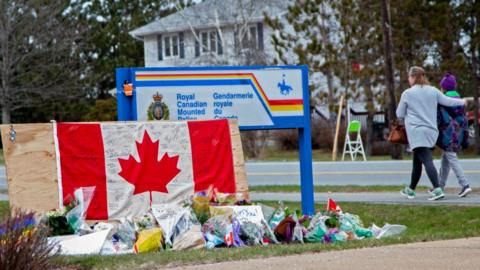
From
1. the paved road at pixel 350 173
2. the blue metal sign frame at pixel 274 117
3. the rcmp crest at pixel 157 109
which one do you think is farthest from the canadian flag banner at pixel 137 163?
the paved road at pixel 350 173

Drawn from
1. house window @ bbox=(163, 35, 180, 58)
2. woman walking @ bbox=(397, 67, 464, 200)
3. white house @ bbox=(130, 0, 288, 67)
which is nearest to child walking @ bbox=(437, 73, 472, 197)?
woman walking @ bbox=(397, 67, 464, 200)

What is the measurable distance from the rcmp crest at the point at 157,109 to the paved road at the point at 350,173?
22.2ft

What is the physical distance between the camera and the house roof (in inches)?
1631

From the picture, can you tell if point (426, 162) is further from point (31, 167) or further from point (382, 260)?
point (31, 167)

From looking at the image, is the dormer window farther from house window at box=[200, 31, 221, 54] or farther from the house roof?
house window at box=[200, 31, 221, 54]

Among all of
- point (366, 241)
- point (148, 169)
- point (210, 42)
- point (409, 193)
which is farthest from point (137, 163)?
point (210, 42)

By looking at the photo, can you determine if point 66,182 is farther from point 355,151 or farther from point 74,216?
point 355,151

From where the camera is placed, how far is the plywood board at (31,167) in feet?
33.2

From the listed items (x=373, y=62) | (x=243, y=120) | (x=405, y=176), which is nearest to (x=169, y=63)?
(x=373, y=62)

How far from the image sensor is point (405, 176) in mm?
19000

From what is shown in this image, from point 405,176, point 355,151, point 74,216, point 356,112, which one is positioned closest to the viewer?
point 74,216

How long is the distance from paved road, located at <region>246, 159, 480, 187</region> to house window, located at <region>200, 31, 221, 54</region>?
19890mm

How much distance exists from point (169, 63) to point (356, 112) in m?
12.9

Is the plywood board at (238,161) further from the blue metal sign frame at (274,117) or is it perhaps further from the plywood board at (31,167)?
the plywood board at (31,167)
